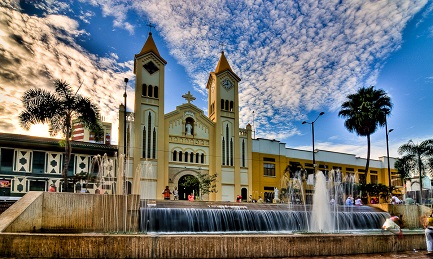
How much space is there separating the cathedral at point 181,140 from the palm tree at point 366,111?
1150 cm

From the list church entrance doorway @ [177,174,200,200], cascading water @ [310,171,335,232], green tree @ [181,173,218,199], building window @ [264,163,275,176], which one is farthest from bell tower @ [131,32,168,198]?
cascading water @ [310,171,335,232]

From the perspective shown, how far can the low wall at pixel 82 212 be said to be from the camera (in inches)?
559

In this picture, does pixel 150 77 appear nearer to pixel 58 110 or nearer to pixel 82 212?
pixel 58 110

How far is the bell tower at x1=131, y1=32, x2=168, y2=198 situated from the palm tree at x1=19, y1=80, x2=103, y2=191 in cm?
1199

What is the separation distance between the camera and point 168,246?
8422 millimetres

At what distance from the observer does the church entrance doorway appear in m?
37.3

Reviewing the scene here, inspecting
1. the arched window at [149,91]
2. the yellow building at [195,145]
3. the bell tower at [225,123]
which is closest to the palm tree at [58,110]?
the yellow building at [195,145]

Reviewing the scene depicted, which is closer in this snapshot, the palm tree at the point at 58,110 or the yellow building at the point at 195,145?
the palm tree at the point at 58,110

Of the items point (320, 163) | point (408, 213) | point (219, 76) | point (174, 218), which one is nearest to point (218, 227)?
point (174, 218)

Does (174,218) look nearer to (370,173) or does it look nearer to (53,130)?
(53,130)

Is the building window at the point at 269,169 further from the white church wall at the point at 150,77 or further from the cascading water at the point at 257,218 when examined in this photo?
the cascading water at the point at 257,218

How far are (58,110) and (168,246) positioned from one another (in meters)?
18.4

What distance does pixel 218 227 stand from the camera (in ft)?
60.4

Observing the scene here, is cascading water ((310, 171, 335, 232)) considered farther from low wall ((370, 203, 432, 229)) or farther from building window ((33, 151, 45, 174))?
building window ((33, 151, 45, 174))
